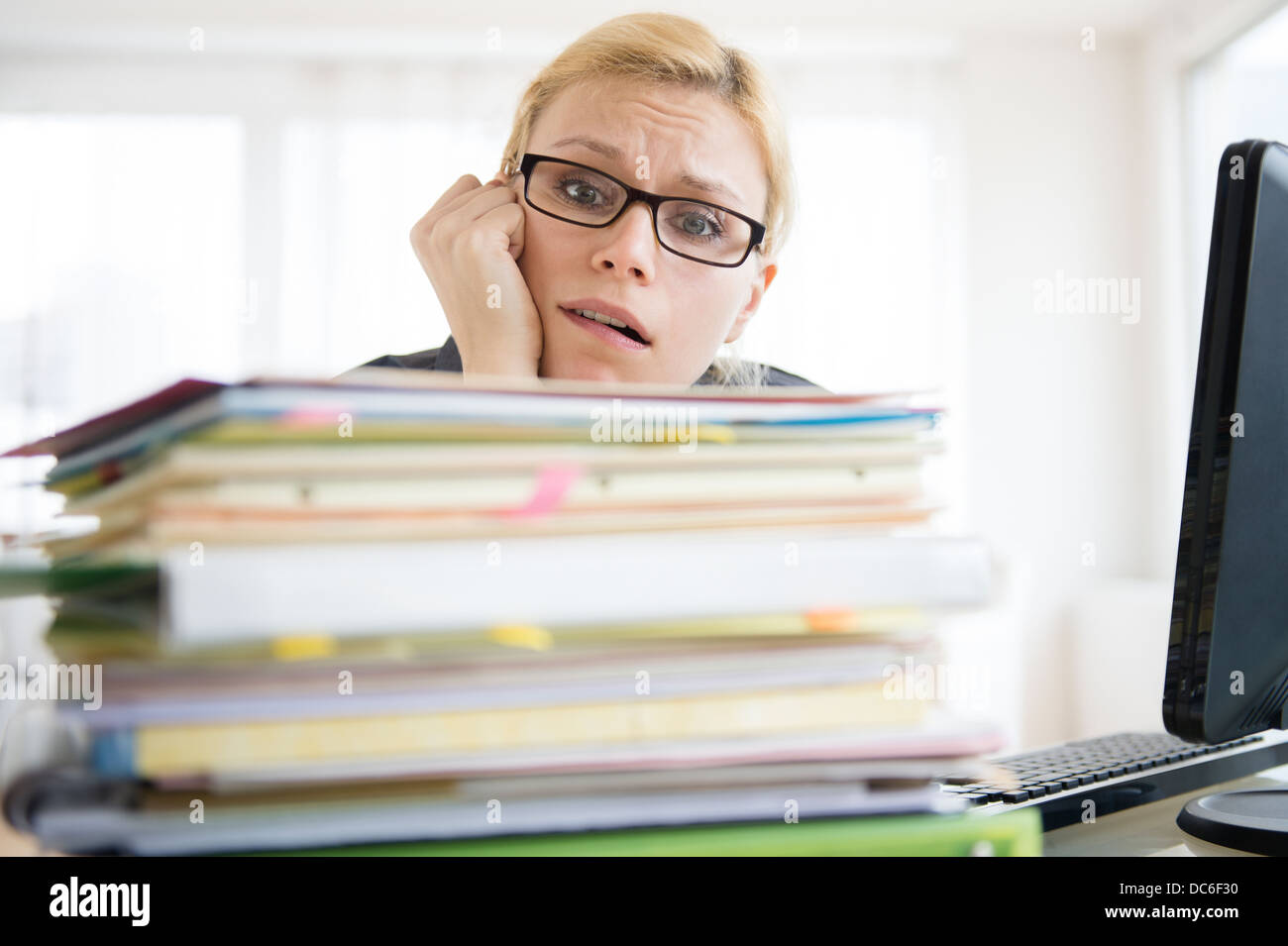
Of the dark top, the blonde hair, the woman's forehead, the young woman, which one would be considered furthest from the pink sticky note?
the dark top

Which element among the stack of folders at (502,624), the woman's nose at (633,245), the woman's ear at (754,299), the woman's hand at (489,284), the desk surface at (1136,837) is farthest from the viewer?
the woman's ear at (754,299)

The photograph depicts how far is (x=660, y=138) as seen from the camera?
994 millimetres

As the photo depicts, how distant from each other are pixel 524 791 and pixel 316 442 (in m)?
0.12

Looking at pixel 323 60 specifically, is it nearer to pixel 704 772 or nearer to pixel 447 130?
pixel 447 130

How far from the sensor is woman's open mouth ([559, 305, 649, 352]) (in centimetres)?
93

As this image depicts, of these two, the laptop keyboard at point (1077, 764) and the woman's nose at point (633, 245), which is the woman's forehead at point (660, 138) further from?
the laptop keyboard at point (1077, 764)

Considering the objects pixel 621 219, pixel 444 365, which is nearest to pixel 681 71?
pixel 621 219

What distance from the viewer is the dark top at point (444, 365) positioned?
1357mm

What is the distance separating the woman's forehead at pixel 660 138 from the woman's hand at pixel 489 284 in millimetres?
95

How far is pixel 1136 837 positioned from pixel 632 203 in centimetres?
68

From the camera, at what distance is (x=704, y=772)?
1.04 ft

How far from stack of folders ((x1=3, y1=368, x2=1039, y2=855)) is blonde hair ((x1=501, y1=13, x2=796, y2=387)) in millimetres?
852

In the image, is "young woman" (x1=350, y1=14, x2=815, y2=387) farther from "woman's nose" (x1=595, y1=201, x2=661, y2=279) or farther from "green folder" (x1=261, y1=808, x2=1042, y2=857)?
"green folder" (x1=261, y1=808, x2=1042, y2=857)

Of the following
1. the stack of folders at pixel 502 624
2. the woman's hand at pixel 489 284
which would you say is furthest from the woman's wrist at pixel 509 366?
the stack of folders at pixel 502 624
